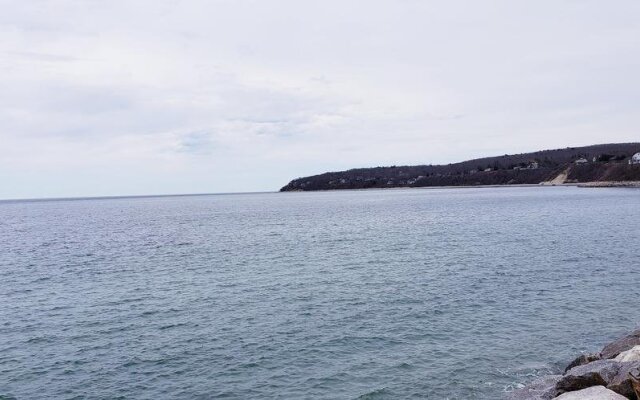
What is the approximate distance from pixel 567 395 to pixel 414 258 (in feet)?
110

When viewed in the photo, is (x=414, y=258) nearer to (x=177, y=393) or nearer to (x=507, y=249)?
(x=507, y=249)

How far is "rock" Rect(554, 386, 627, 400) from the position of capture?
46.9ft

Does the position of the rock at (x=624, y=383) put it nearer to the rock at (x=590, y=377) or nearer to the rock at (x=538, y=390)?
the rock at (x=590, y=377)

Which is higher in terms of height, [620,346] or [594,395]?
[594,395]

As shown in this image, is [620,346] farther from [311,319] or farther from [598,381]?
[311,319]

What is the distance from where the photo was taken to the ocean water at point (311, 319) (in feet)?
67.9

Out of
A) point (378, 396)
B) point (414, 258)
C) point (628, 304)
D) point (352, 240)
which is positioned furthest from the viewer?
point (352, 240)

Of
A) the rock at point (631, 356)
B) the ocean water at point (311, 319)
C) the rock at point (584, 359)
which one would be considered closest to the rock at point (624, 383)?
the rock at point (631, 356)

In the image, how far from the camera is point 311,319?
93.5ft

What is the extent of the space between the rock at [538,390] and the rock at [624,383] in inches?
91.5

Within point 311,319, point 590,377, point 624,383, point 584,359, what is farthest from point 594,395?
point 311,319

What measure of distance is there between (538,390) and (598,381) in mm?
2597

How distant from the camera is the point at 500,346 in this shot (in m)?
23.8

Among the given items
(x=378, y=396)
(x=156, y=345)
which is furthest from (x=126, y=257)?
(x=378, y=396)
